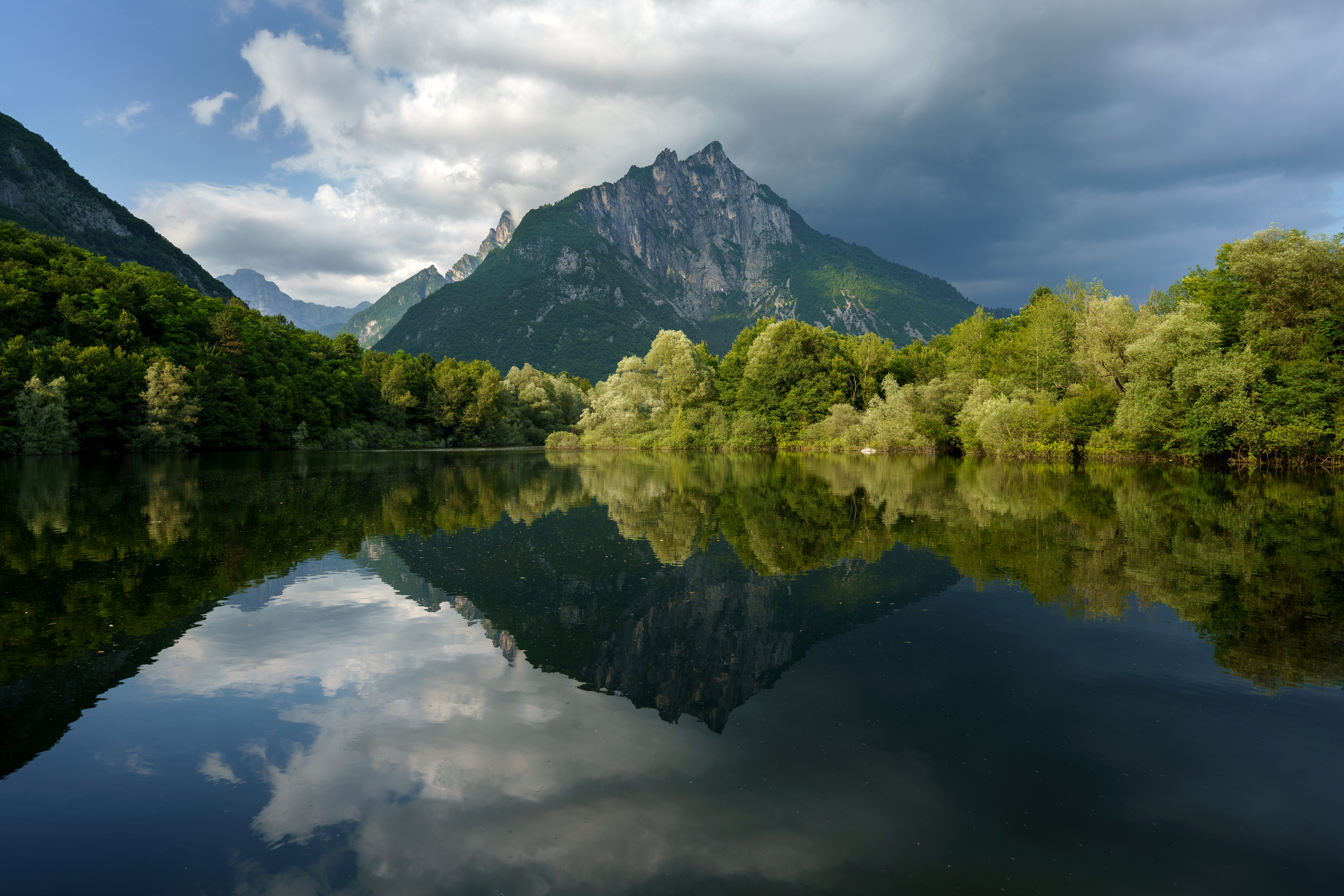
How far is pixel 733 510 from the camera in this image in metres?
22.4

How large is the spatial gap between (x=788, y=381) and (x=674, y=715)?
69766 mm

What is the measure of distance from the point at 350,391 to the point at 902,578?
318ft

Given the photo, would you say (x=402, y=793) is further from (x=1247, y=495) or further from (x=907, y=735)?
(x=1247, y=495)

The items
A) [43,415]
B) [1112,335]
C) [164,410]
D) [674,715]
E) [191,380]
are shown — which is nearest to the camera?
[674,715]

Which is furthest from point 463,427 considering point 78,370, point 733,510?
point 733,510

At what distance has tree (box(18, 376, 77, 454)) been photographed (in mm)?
51438

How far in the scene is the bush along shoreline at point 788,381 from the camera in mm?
39812

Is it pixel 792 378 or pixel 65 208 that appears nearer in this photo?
pixel 792 378

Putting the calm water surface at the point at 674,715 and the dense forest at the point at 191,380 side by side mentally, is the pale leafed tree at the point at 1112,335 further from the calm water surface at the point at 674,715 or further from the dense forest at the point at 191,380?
the dense forest at the point at 191,380

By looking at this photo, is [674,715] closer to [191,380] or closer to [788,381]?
[788,381]

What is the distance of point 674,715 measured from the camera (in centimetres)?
680

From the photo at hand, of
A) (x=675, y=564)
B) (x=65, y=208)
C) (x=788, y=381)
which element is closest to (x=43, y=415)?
(x=675, y=564)

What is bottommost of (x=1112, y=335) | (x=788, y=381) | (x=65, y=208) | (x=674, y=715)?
(x=674, y=715)

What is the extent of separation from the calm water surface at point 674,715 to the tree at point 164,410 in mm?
55396
